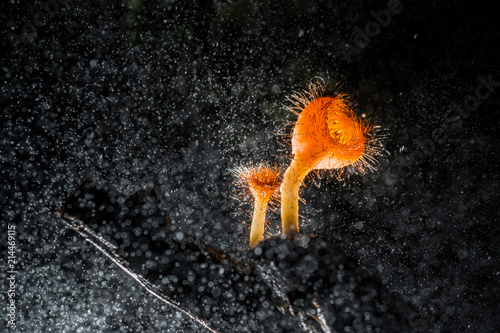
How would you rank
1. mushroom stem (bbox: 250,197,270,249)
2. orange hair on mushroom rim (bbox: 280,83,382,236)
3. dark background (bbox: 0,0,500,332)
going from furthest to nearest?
dark background (bbox: 0,0,500,332) < mushroom stem (bbox: 250,197,270,249) < orange hair on mushroom rim (bbox: 280,83,382,236)

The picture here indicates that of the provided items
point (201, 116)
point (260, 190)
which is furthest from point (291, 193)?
point (201, 116)

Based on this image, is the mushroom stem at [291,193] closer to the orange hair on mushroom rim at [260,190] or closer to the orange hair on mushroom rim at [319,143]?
the orange hair on mushroom rim at [319,143]

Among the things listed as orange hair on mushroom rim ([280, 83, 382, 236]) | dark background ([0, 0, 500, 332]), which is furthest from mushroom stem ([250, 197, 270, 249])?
dark background ([0, 0, 500, 332])

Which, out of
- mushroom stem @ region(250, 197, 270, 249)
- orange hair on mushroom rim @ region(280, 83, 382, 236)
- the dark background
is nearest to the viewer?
orange hair on mushroom rim @ region(280, 83, 382, 236)

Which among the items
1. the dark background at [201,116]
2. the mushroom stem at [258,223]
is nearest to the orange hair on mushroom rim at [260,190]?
the mushroom stem at [258,223]

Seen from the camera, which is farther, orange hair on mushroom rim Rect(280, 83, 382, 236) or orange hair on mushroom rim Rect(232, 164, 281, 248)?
orange hair on mushroom rim Rect(232, 164, 281, 248)

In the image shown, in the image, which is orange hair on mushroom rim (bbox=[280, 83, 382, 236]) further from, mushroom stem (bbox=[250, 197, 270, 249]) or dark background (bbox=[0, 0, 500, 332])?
dark background (bbox=[0, 0, 500, 332])

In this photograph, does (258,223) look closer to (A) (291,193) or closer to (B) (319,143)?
(A) (291,193)
